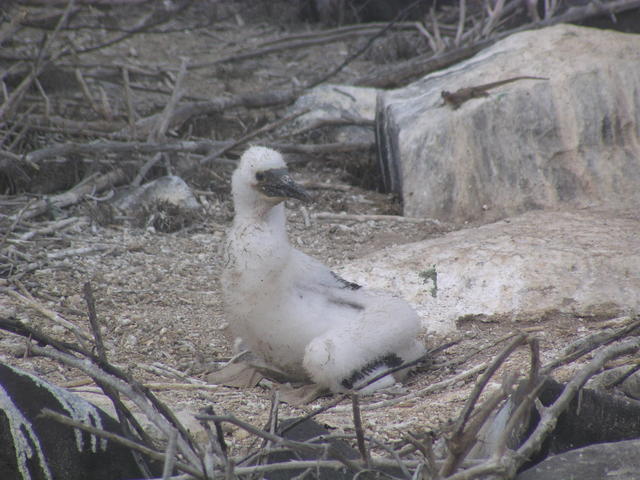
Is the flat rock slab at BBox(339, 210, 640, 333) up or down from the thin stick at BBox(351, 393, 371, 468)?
down

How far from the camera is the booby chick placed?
396cm

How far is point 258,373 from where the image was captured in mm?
4184

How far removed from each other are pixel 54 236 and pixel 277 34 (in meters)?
6.45

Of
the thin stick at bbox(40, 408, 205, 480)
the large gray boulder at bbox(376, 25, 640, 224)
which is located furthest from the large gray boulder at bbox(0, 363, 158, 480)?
the large gray boulder at bbox(376, 25, 640, 224)

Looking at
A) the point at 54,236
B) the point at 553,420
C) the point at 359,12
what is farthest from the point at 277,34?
the point at 553,420

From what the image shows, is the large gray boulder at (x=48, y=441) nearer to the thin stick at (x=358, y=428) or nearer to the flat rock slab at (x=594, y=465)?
the thin stick at (x=358, y=428)

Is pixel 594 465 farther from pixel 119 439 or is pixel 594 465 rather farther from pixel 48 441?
pixel 48 441

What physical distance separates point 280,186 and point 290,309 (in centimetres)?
56

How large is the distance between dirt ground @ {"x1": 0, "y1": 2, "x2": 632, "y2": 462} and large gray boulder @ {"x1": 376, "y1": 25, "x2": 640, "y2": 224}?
38 centimetres

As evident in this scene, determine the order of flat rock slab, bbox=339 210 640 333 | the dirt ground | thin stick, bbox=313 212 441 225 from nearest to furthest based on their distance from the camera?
the dirt ground < flat rock slab, bbox=339 210 640 333 < thin stick, bbox=313 212 441 225

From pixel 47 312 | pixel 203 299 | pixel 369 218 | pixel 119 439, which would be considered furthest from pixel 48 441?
pixel 369 218

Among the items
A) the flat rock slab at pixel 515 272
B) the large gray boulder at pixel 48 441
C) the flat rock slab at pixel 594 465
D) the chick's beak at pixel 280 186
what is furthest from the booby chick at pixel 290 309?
the flat rock slab at pixel 594 465

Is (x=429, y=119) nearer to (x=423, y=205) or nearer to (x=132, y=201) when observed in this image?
(x=423, y=205)

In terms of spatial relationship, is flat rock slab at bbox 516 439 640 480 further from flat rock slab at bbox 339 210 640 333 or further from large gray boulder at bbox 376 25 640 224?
large gray boulder at bbox 376 25 640 224
